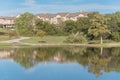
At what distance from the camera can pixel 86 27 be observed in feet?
183

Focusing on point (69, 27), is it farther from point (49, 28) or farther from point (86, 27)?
point (86, 27)

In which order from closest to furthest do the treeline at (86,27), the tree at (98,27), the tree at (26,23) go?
the tree at (98,27)
the treeline at (86,27)
the tree at (26,23)

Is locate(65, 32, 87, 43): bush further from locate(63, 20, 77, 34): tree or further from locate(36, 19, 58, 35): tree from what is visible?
locate(36, 19, 58, 35): tree

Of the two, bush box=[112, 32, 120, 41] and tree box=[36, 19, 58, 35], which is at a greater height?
tree box=[36, 19, 58, 35]

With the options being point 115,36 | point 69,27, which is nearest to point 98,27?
point 115,36

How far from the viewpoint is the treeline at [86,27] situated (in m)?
50.0

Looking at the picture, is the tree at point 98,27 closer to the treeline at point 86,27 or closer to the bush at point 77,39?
the treeline at point 86,27

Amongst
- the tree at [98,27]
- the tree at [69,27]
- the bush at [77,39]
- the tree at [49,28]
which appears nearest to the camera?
the bush at [77,39]

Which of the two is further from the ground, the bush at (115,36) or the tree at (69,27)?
the tree at (69,27)

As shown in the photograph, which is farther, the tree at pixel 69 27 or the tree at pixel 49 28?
the tree at pixel 49 28

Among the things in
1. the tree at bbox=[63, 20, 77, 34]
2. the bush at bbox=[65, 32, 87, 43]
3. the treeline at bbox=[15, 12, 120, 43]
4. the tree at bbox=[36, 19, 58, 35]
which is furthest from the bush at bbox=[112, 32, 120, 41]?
the tree at bbox=[36, 19, 58, 35]

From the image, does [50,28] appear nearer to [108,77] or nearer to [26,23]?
[26,23]

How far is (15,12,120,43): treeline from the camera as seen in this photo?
5003cm

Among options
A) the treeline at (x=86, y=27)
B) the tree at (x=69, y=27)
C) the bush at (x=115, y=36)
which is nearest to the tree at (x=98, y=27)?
the treeline at (x=86, y=27)
